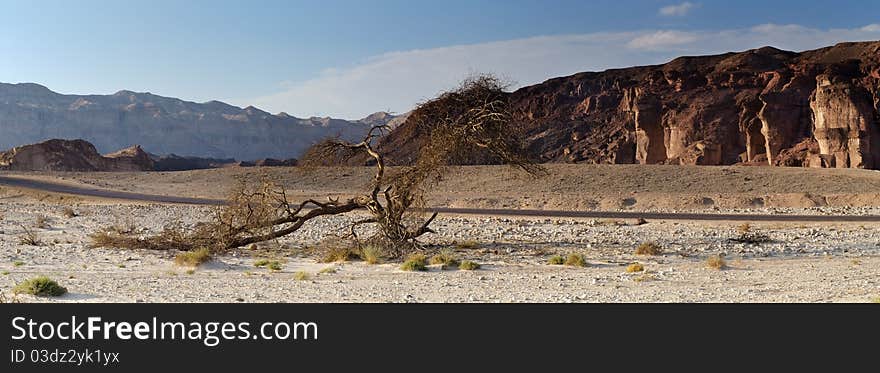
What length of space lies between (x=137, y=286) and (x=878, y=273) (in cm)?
1254

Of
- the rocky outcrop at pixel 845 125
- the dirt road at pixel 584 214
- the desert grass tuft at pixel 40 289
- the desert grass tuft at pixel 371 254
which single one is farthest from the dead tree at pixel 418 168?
the rocky outcrop at pixel 845 125

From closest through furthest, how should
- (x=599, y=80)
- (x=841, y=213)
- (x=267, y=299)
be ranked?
(x=267, y=299) < (x=841, y=213) < (x=599, y=80)

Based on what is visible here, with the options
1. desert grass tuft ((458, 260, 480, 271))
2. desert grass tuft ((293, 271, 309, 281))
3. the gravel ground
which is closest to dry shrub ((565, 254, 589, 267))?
the gravel ground

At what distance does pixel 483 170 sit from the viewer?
188 feet

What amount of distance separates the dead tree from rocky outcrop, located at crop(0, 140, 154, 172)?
81.3 metres

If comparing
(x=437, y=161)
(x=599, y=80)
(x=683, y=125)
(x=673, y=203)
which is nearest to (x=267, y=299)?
(x=437, y=161)

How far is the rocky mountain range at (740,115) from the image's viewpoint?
283 feet

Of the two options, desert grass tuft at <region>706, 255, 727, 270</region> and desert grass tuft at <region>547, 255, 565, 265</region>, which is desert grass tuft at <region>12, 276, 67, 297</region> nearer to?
desert grass tuft at <region>547, 255, 565, 265</region>

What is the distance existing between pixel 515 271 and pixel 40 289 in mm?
8295

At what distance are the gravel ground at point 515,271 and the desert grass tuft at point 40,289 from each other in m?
0.23

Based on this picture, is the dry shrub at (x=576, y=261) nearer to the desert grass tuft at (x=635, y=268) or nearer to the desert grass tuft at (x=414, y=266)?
the desert grass tuft at (x=635, y=268)

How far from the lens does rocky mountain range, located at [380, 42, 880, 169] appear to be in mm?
86312

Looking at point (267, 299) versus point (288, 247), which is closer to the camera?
point (267, 299)

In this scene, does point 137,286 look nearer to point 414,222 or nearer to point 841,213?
point 414,222
